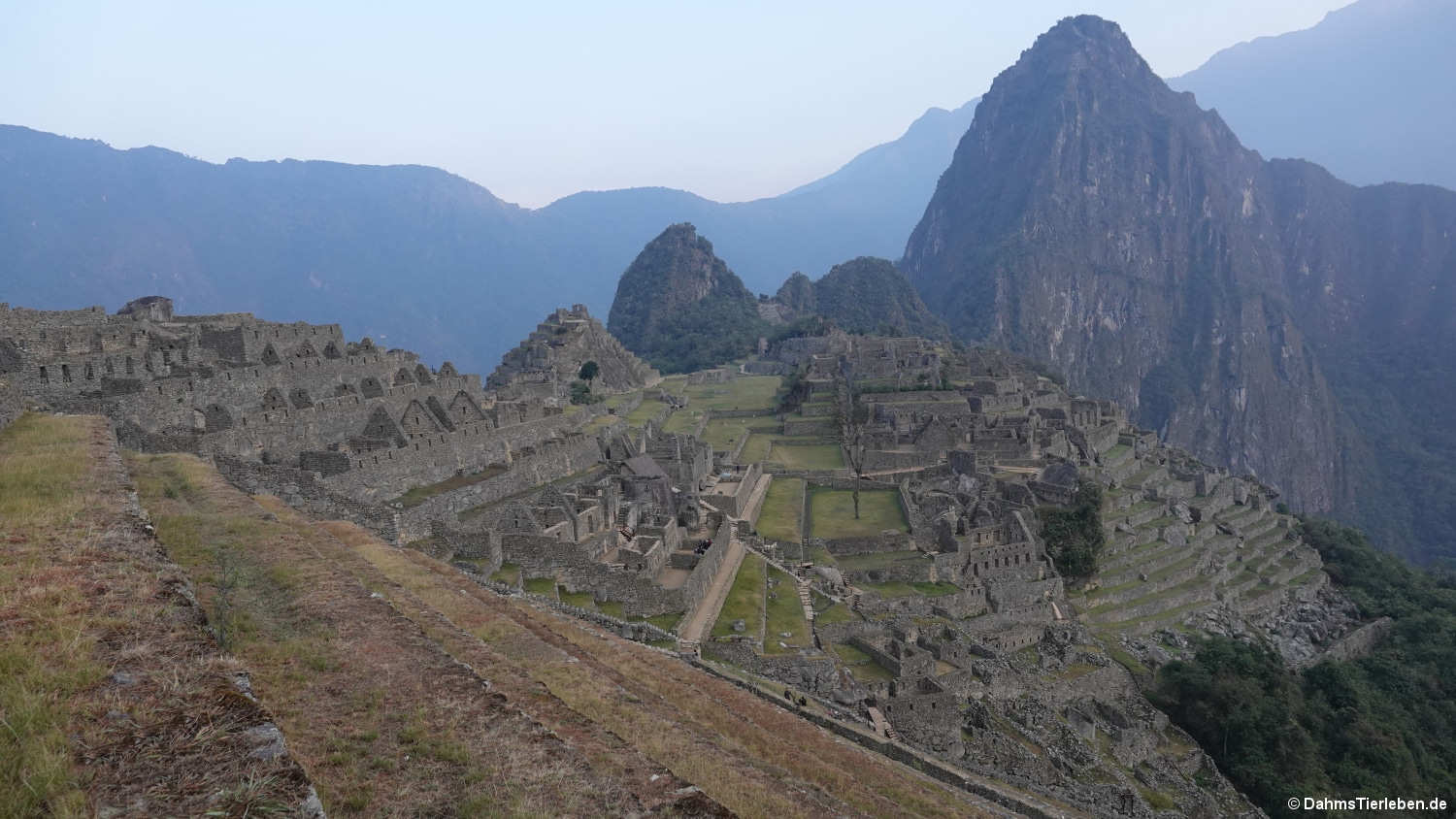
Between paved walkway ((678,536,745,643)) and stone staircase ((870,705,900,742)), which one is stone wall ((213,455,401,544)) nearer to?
paved walkway ((678,536,745,643))

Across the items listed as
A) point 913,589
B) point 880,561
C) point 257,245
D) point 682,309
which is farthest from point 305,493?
point 257,245

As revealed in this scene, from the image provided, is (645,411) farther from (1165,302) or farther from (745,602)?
(1165,302)

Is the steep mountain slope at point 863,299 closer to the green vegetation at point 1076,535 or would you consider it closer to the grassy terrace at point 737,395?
the grassy terrace at point 737,395

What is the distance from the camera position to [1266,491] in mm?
65750

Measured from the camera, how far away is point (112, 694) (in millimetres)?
5020

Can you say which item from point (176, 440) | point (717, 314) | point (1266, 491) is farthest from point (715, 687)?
point (717, 314)

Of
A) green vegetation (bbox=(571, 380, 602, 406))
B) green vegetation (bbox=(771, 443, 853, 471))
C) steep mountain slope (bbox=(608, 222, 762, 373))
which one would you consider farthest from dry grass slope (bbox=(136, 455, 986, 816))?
steep mountain slope (bbox=(608, 222, 762, 373))

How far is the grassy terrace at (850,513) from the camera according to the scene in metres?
34.6

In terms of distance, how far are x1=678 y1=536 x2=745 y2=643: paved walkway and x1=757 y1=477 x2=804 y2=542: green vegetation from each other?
10.9 feet

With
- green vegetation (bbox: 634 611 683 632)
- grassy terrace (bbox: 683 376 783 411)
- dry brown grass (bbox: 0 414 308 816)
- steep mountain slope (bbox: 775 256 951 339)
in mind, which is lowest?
green vegetation (bbox: 634 611 683 632)

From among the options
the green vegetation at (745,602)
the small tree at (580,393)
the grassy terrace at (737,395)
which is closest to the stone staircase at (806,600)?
the green vegetation at (745,602)

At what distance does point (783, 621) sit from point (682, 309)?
87.5 meters

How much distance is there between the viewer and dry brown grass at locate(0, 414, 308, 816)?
13.7ft

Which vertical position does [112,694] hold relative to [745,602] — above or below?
above
